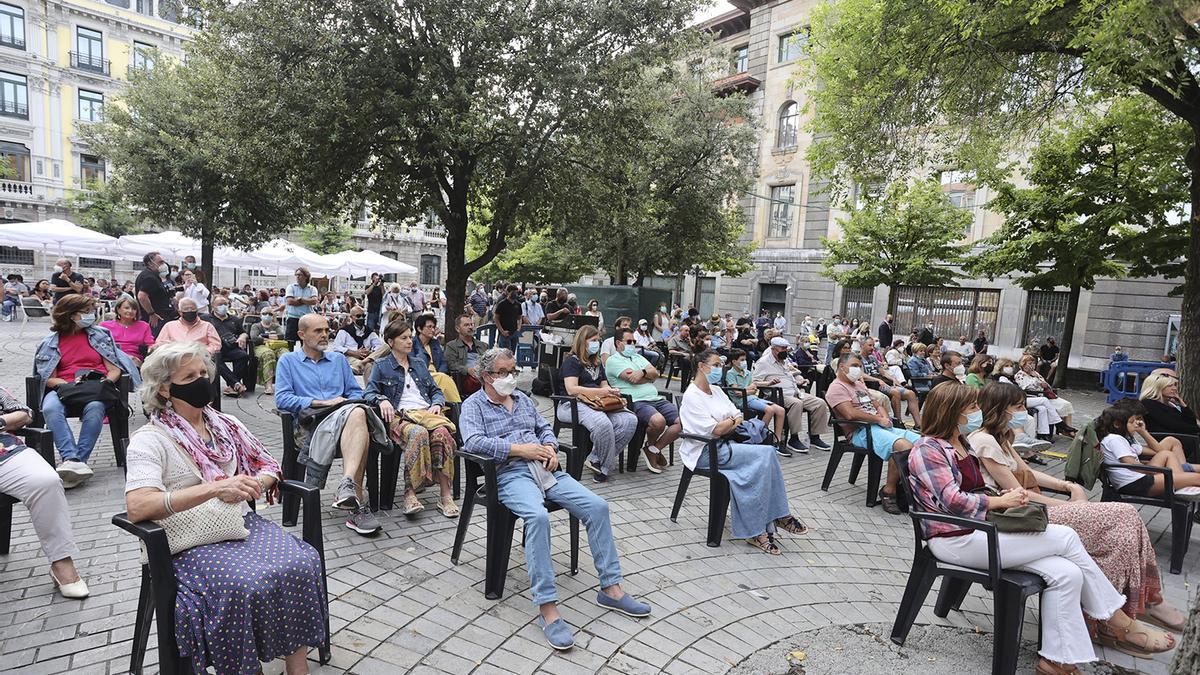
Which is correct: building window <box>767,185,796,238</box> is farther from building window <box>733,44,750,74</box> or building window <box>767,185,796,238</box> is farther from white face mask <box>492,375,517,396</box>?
white face mask <box>492,375,517,396</box>

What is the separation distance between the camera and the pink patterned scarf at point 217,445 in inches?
106

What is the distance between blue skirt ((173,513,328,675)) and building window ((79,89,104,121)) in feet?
148

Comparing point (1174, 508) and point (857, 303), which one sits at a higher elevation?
point (857, 303)

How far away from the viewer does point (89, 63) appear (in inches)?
1406

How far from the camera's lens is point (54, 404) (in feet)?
16.2

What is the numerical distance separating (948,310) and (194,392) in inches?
1025

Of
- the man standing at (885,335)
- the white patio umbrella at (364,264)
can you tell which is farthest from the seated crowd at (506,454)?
the white patio umbrella at (364,264)

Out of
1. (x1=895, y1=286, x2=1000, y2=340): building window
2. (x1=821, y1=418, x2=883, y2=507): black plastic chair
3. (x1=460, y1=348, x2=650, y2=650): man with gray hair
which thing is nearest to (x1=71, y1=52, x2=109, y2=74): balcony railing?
(x1=895, y1=286, x2=1000, y2=340): building window

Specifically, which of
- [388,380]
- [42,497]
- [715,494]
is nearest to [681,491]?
[715,494]

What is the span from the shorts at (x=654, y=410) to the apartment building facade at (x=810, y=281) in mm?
17302

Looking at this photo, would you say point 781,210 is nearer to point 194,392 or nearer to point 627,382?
point 627,382

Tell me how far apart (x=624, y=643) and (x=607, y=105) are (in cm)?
868

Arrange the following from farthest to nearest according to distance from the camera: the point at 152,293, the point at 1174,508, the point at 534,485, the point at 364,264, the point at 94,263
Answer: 1. the point at 94,263
2. the point at 364,264
3. the point at 152,293
4. the point at 1174,508
5. the point at 534,485

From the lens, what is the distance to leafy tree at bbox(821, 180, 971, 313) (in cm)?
1984
